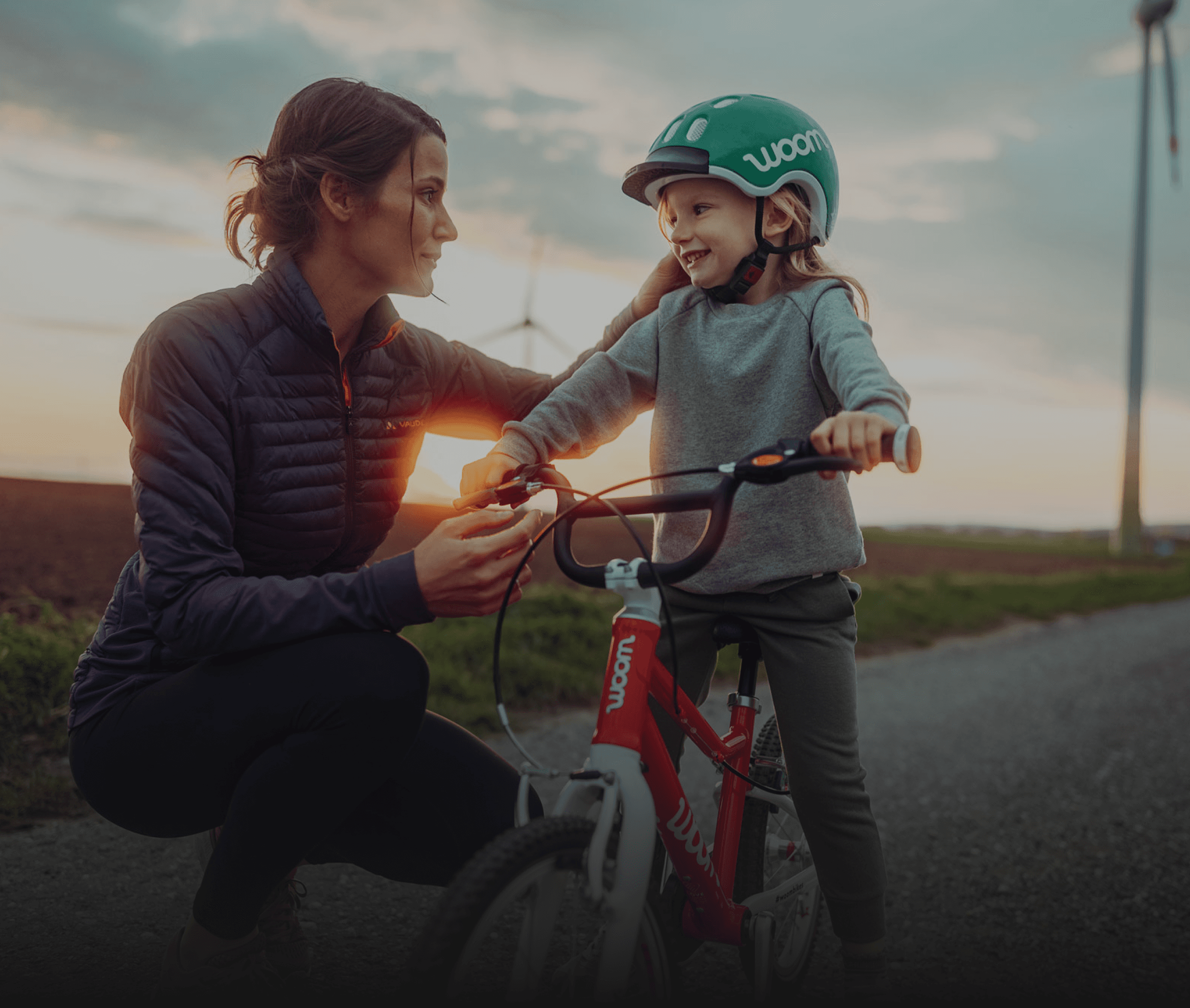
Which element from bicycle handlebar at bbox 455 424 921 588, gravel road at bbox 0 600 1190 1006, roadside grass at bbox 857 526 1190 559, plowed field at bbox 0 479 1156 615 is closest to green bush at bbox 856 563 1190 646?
plowed field at bbox 0 479 1156 615

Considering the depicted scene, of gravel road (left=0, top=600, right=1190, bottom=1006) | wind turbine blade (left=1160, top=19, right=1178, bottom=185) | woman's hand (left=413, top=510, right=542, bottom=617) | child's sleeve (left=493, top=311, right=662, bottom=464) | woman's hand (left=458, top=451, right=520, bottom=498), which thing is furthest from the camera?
wind turbine blade (left=1160, top=19, right=1178, bottom=185)

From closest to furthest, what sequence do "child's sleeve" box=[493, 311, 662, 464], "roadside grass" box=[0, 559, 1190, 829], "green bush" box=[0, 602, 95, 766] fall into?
"child's sleeve" box=[493, 311, 662, 464], "roadside grass" box=[0, 559, 1190, 829], "green bush" box=[0, 602, 95, 766]

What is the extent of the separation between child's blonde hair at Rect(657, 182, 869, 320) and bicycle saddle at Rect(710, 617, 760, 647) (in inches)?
30.0

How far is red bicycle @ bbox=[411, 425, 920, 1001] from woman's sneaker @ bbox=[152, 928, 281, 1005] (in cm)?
70

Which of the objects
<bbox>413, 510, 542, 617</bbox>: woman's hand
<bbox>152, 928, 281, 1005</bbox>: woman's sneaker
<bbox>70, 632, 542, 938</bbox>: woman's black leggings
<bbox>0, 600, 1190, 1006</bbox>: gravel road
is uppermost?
<bbox>413, 510, 542, 617</bbox>: woman's hand

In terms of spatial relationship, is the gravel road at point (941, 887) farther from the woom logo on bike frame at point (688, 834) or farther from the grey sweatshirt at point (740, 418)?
the grey sweatshirt at point (740, 418)

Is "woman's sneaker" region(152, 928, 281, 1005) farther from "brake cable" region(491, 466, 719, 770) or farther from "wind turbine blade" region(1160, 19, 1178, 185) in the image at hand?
"wind turbine blade" region(1160, 19, 1178, 185)

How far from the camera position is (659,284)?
2584mm

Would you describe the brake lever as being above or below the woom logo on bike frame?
above

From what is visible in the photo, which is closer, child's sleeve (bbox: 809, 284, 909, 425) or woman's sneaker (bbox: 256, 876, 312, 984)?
child's sleeve (bbox: 809, 284, 909, 425)

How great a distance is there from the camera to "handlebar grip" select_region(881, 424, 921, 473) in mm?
1571

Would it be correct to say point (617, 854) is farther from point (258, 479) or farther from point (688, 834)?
point (258, 479)

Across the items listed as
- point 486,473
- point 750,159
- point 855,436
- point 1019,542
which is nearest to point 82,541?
point 486,473

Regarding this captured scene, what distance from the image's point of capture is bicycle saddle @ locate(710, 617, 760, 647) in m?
2.15
